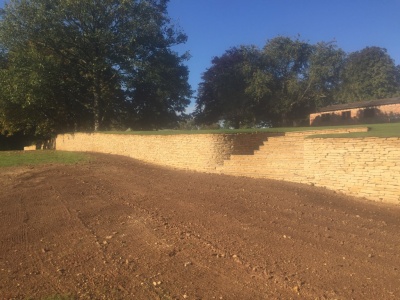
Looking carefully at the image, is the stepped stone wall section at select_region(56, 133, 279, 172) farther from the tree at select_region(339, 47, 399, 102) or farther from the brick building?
the tree at select_region(339, 47, 399, 102)

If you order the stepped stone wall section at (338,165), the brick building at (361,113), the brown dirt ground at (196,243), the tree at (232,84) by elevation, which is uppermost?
the tree at (232,84)

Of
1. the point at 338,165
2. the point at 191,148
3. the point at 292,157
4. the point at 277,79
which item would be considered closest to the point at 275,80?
the point at 277,79

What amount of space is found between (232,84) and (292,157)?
69.1ft

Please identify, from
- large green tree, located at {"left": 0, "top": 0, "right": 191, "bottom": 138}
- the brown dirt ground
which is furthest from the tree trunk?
the brown dirt ground

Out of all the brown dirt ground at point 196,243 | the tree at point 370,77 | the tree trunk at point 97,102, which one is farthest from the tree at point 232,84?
the brown dirt ground at point 196,243

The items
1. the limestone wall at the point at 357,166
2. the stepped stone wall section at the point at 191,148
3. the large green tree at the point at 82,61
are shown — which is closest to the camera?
the limestone wall at the point at 357,166

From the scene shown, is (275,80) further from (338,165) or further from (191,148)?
(338,165)

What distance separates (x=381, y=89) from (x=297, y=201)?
4529 centimetres

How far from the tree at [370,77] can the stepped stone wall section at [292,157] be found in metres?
37.6

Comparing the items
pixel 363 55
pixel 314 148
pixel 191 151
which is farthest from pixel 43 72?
pixel 363 55

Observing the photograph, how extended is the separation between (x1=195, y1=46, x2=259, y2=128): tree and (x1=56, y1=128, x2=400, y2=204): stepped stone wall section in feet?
51.4

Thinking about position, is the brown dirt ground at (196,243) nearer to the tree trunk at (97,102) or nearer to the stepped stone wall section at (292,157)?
the stepped stone wall section at (292,157)

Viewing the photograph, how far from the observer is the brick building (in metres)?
28.9

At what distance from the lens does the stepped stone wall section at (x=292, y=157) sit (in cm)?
809
